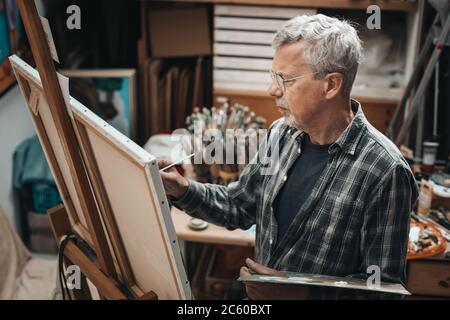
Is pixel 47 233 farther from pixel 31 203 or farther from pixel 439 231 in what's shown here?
pixel 439 231

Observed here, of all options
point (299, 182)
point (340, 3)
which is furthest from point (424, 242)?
point (340, 3)

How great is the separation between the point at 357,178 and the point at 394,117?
109 centimetres

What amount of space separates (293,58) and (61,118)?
1.85 feet

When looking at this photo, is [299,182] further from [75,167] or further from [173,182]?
[75,167]

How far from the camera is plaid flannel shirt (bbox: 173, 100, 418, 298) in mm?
1228

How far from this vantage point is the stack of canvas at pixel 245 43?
7.98 ft

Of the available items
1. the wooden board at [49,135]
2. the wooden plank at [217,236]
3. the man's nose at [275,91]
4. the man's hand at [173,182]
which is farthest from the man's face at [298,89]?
the wooden plank at [217,236]

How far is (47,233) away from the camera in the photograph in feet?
8.91

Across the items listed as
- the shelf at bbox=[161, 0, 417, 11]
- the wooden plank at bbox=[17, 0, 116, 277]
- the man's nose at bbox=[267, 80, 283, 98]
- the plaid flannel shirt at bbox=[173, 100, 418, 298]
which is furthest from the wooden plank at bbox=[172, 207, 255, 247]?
the shelf at bbox=[161, 0, 417, 11]

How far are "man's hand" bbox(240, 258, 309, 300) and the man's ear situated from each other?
0.46 meters

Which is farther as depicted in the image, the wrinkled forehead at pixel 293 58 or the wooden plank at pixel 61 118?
the wrinkled forehead at pixel 293 58

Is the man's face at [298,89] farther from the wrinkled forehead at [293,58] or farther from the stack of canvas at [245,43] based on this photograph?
the stack of canvas at [245,43]

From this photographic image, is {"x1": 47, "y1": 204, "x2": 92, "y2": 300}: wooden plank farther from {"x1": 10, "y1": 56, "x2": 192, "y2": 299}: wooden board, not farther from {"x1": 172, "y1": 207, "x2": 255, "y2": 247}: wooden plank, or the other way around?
{"x1": 172, "y1": 207, "x2": 255, "y2": 247}: wooden plank
